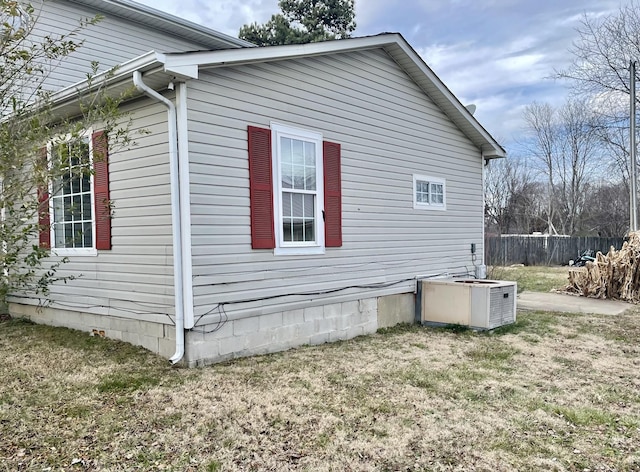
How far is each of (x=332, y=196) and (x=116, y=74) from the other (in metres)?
2.89

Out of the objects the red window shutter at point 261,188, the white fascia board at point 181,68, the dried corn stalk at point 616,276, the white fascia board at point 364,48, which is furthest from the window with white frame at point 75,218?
the dried corn stalk at point 616,276

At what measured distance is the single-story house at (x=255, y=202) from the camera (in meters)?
4.75

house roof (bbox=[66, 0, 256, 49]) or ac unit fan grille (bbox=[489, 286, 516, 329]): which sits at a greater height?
house roof (bbox=[66, 0, 256, 49])

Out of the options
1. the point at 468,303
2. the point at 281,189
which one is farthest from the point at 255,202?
the point at 468,303

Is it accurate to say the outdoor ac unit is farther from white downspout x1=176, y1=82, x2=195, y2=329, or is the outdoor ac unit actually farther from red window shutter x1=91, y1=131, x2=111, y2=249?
red window shutter x1=91, y1=131, x2=111, y2=249

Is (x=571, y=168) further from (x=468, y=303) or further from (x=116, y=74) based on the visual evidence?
(x=116, y=74)

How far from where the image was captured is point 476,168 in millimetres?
9312

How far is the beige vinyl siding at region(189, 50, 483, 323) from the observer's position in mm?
4883

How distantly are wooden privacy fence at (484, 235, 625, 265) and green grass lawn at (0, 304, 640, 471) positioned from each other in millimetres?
16331

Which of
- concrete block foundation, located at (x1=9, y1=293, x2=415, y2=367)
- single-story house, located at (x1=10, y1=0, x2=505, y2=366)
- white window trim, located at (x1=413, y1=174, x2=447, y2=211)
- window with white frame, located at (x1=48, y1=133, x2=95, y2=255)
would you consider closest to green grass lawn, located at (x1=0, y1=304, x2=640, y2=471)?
concrete block foundation, located at (x1=9, y1=293, x2=415, y2=367)

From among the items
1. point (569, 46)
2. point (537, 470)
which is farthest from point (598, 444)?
point (569, 46)

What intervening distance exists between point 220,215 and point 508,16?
11390 millimetres

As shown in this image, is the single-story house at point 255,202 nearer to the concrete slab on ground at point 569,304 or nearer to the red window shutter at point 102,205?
the red window shutter at point 102,205

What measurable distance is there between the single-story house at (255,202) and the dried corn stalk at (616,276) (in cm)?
516
